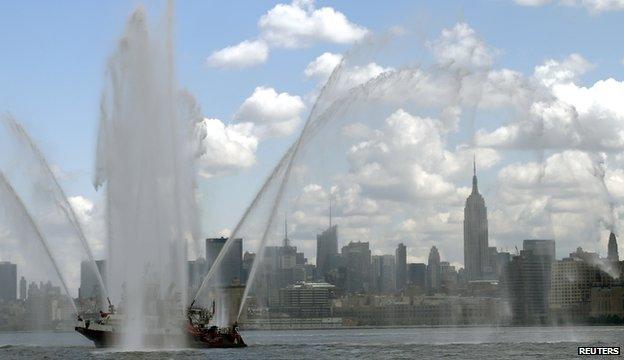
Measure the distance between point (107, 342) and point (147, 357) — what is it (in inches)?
612

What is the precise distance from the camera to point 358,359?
72.9m

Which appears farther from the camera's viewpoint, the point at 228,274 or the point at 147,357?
the point at 228,274

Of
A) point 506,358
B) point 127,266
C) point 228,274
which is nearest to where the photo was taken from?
point 127,266

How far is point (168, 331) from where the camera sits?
75.1 metres

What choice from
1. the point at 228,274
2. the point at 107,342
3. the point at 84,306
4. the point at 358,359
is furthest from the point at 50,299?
the point at 358,359

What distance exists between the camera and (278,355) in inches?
3091

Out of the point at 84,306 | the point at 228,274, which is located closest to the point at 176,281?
the point at 84,306

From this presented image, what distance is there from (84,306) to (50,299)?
50.9 metres

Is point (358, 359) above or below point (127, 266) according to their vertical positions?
below

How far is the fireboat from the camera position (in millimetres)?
74062

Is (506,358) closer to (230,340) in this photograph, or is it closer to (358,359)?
(358,359)

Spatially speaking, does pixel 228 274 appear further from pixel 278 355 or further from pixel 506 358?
pixel 506 358

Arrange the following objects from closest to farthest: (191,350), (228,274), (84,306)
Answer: (191,350)
(84,306)
(228,274)

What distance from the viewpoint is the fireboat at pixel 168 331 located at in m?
74.1
